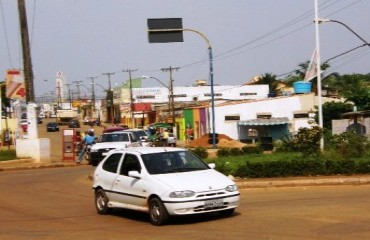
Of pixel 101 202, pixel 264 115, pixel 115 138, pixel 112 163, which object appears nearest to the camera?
pixel 112 163

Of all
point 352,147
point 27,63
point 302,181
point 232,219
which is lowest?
point 232,219

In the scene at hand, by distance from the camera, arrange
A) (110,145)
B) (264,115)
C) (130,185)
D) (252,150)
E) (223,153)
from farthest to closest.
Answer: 1. (264,115)
2. (110,145)
3. (252,150)
4. (223,153)
5. (130,185)

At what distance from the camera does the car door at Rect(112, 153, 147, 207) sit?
36.8ft

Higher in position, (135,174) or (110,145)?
(110,145)


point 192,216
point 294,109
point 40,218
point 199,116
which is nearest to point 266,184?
point 192,216

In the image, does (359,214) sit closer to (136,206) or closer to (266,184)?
(136,206)

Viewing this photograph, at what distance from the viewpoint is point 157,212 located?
35.3ft

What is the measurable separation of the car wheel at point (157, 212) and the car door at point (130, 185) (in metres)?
0.26

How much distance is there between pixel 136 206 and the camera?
449 inches

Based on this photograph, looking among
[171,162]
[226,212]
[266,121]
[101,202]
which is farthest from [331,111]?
[226,212]

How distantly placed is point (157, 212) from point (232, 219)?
54.4 inches

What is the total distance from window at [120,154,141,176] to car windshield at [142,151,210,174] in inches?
8.2

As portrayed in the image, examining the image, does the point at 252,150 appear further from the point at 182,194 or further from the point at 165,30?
the point at 182,194

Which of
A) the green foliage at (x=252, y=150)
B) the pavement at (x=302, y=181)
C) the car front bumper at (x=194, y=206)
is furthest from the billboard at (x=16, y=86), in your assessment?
the car front bumper at (x=194, y=206)
